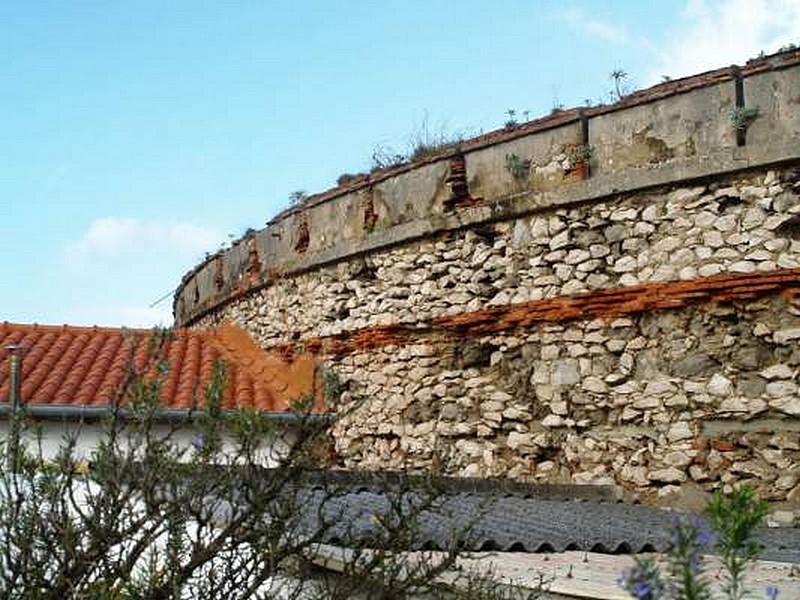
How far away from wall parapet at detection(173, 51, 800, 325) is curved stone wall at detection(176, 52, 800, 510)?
15 mm

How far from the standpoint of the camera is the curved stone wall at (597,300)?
24.8ft

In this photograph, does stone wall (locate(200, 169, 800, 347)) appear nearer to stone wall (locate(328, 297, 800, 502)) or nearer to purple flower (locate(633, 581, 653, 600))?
stone wall (locate(328, 297, 800, 502))

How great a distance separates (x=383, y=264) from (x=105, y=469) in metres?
6.42

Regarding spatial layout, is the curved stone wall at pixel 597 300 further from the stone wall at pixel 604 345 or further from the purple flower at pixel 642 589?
the purple flower at pixel 642 589

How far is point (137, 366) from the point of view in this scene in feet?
33.8

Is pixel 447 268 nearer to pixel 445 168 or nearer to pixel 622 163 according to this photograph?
pixel 445 168

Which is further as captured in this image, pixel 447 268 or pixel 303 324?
pixel 303 324

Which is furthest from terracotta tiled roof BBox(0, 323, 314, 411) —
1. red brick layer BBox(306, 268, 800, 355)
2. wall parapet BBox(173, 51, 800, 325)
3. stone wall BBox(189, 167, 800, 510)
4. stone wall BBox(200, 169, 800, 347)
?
red brick layer BBox(306, 268, 800, 355)

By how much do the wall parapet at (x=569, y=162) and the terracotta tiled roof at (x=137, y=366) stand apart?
1.18 meters

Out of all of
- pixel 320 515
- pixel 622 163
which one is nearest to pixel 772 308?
pixel 622 163

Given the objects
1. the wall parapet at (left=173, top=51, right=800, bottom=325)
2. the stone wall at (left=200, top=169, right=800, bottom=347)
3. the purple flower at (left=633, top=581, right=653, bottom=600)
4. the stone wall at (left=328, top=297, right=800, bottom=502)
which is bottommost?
the purple flower at (left=633, top=581, right=653, bottom=600)

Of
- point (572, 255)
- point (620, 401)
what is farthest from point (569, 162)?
point (620, 401)

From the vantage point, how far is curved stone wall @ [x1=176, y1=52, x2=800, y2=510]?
7574mm

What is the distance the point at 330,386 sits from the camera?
4648mm
